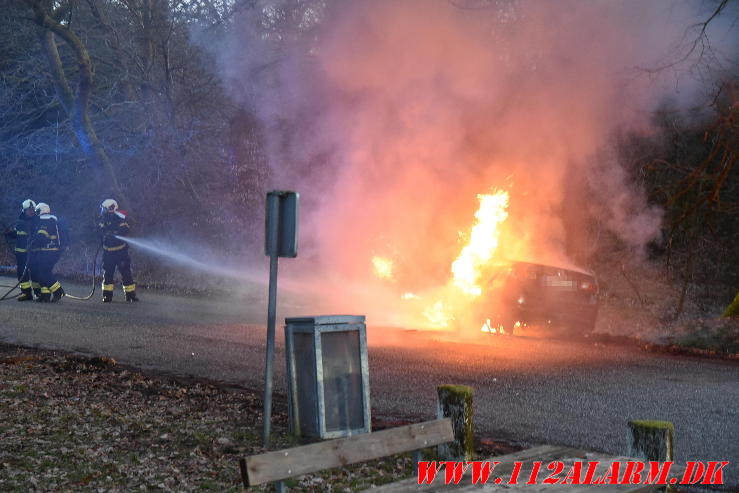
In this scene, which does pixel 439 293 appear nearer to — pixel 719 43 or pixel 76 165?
pixel 719 43

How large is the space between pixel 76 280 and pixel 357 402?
1896 centimetres

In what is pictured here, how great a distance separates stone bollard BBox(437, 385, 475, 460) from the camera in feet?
19.1

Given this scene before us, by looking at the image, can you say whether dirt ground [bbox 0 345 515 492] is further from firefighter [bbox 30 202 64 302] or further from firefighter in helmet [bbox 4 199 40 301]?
firefighter in helmet [bbox 4 199 40 301]

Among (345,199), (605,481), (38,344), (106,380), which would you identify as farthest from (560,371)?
(345,199)

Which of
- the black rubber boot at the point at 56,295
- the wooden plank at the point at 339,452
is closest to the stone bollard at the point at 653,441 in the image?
the wooden plank at the point at 339,452

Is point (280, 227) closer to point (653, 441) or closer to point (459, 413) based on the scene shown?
point (459, 413)

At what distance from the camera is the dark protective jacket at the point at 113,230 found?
18281 mm

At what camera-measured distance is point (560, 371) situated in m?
10.9

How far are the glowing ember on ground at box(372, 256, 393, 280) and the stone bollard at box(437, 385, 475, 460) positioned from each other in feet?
48.4

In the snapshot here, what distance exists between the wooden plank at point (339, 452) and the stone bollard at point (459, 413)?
0.92 metres

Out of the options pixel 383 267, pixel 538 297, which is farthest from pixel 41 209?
pixel 538 297

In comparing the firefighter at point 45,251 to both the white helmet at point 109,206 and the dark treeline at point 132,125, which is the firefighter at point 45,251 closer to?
the white helmet at point 109,206

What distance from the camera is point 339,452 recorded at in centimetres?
420

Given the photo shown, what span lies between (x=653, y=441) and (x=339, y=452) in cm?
188
